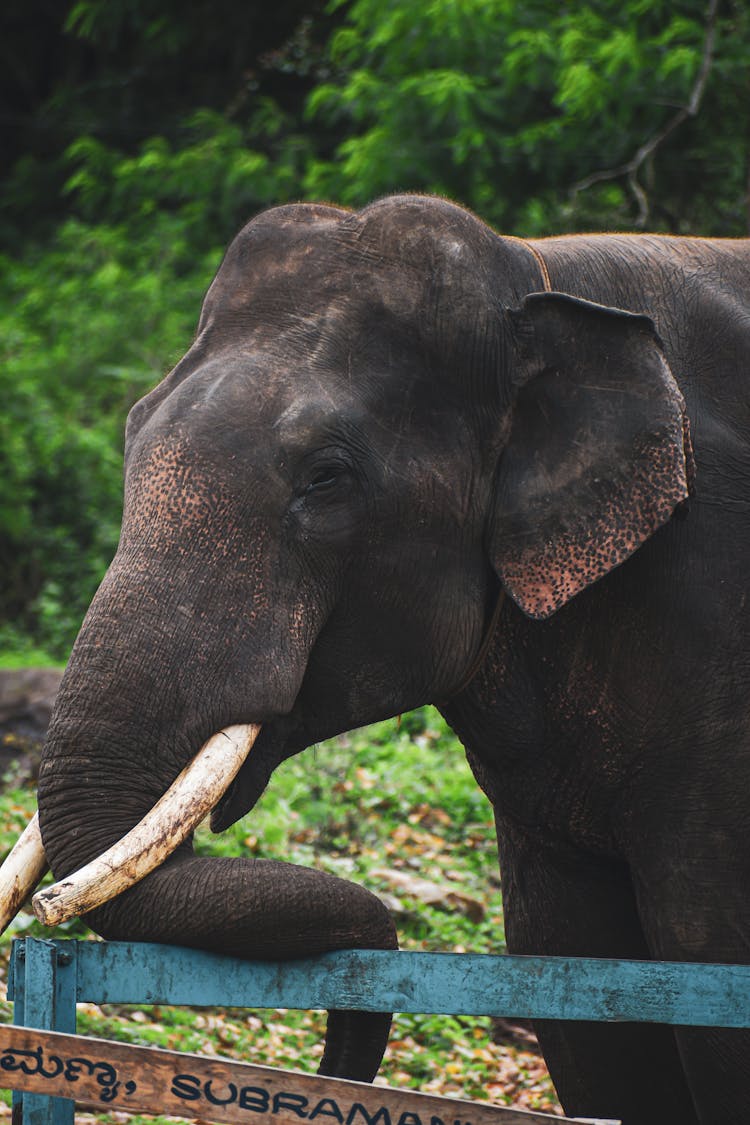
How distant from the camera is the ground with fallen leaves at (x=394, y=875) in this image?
5039 mm

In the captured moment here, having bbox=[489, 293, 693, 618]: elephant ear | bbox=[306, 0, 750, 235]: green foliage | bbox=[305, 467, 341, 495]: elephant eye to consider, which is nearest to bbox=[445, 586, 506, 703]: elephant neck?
bbox=[489, 293, 693, 618]: elephant ear

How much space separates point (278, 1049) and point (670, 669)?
259cm

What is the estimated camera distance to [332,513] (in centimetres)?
286

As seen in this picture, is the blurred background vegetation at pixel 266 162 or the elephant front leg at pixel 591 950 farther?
the blurred background vegetation at pixel 266 162

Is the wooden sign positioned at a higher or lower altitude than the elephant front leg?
higher

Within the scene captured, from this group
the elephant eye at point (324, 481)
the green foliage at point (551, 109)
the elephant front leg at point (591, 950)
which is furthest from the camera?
the green foliage at point (551, 109)

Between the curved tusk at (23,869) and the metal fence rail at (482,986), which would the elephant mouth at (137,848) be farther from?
the metal fence rail at (482,986)

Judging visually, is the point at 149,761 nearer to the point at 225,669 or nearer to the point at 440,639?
the point at 225,669

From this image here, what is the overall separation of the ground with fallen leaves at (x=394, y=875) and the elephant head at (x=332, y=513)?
1.01 meters

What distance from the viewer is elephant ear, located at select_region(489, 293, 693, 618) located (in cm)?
296

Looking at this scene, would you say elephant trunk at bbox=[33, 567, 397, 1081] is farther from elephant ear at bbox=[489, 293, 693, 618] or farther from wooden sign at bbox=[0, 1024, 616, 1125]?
elephant ear at bbox=[489, 293, 693, 618]

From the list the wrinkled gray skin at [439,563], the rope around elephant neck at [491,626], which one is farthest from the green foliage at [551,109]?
the wrinkled gray skin at [439,563]

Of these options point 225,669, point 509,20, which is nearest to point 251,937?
point 225,669

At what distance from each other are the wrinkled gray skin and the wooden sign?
0.82 feet
